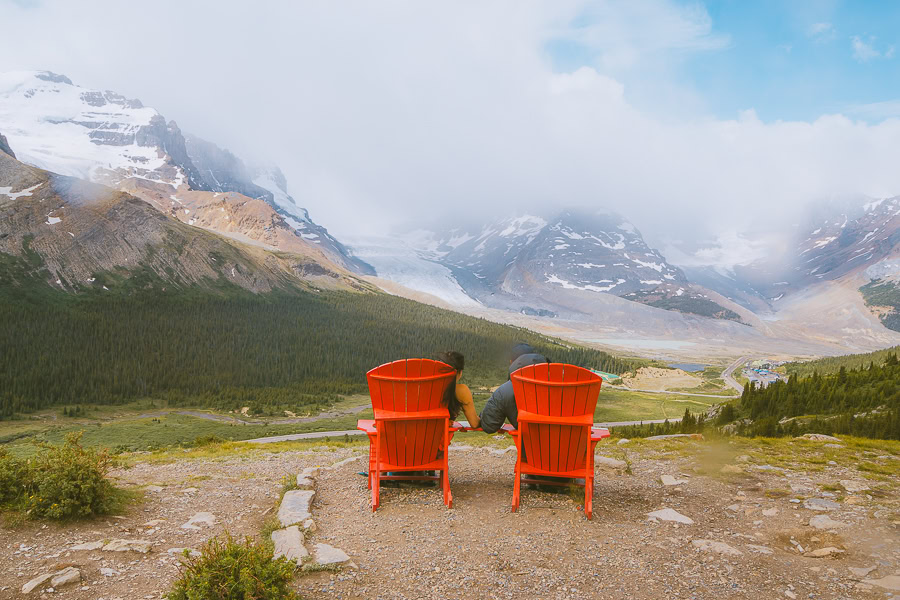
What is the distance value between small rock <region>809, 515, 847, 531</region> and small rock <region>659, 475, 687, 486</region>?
8.22ft

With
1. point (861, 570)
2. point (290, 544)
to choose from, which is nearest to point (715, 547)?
point (861, 570)

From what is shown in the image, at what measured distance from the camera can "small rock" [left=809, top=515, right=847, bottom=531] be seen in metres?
6.44

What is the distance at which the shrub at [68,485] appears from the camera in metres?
6.21

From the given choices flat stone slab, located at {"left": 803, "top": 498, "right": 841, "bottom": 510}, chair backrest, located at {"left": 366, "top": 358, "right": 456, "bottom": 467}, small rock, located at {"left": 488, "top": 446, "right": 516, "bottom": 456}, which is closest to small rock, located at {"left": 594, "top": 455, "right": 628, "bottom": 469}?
small rock, located at {"left": 488, "top": 446, "right": 516, "bottom": 456}

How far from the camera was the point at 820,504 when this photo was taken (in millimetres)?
7445

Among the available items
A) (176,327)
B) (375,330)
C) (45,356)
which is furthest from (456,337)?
(45,356)

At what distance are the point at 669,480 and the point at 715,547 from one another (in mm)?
3532

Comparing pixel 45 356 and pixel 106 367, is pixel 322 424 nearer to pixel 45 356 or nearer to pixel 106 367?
pixel 106 367

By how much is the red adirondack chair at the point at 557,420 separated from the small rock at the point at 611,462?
11.8ft

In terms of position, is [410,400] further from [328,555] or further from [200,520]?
[200,520]

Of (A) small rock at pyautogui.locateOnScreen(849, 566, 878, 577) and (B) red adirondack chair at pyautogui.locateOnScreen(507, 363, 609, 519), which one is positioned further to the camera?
(B) red adirondack chair at pyautogui.locateOnScreen(507, 363, 609, 519)

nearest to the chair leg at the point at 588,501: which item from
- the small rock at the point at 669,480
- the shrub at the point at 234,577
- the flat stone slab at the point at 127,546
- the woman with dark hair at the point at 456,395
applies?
the woman with dark hair at the point at 456,395

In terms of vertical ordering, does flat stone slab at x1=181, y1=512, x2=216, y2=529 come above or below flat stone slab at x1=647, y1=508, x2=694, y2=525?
below

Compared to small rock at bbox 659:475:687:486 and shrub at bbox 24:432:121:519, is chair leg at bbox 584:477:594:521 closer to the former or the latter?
small rock at bbox 659:475:687:486
